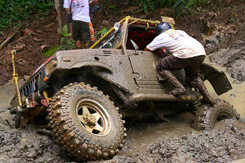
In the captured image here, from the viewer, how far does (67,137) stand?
3.68 m

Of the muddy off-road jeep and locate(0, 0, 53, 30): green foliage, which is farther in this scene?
locate(0, 0, 53, 30): green foliage

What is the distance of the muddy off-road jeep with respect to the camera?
3.81 m

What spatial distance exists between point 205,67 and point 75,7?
300 centimetres

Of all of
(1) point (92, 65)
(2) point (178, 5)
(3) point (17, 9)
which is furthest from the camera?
(3) point (17, 9)

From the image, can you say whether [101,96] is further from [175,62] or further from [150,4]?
[150,4]

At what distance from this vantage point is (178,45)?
5.18m

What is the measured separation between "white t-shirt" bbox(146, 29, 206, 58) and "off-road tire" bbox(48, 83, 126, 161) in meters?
1.58

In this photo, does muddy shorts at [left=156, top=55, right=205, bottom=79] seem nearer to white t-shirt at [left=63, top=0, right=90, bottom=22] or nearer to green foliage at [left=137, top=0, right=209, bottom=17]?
white t-shirt at [left=63, top=0, right=90, bottom=22]

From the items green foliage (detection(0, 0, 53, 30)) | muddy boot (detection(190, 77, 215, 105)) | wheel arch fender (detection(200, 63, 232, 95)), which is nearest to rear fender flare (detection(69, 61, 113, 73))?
muddy boot (detection(190, 77, 215, 105))

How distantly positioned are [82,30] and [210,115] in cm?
336

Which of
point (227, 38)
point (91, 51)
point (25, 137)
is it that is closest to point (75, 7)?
point (91, 51)

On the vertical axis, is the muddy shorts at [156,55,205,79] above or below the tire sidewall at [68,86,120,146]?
above

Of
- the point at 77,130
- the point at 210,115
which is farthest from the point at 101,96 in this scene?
the point at 210,115

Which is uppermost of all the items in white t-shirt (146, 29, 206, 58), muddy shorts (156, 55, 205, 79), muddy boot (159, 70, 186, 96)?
white t-shirt (146, 29, 206, 58)
